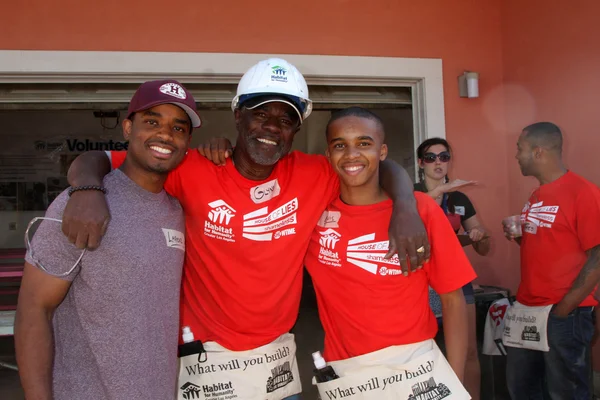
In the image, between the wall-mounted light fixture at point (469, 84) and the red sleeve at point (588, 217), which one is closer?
the red sleeve at point (588, 217)

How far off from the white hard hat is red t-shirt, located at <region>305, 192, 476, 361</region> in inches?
22.6

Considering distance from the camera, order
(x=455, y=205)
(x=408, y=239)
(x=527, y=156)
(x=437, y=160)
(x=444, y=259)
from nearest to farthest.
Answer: (x=408, y=239), (x=444, y=259), (x=527, y=156), (x=437, y=160), (x=455, y=205)

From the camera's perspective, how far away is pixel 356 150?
2.07m

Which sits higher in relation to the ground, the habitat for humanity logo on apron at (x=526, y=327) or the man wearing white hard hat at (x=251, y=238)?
the man wearing white hard hat at (x=251, y=238)

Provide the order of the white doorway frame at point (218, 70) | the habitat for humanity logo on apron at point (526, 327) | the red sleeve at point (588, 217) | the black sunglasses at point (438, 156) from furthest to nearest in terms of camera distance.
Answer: the white doorway frame at point (218, 70) → the black sunglasses at point (438, 156) → the habitat for humanity logo on apron at point (526, 327) → the red sleeve at point (588, 217)

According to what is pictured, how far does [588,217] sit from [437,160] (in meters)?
1.07

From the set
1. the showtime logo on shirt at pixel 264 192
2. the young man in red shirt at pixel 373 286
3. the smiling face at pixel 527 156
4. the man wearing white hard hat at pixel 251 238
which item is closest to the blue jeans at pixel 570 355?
the smiling face at pixel 527 156

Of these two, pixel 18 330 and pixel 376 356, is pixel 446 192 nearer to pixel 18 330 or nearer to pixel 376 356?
pixel 376 356

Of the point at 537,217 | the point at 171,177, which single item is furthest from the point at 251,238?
the point at 537,217

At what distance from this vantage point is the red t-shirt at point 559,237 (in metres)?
3.00

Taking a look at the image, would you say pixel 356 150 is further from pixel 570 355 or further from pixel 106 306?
pixel 570 355

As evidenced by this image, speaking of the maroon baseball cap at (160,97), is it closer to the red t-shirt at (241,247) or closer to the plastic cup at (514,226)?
the red t-shirt at (241,247)

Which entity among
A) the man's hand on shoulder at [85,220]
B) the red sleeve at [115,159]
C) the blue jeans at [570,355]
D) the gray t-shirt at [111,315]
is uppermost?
the red sleeve at [115,159]

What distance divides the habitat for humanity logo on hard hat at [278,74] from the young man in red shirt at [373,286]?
12.7 inches
